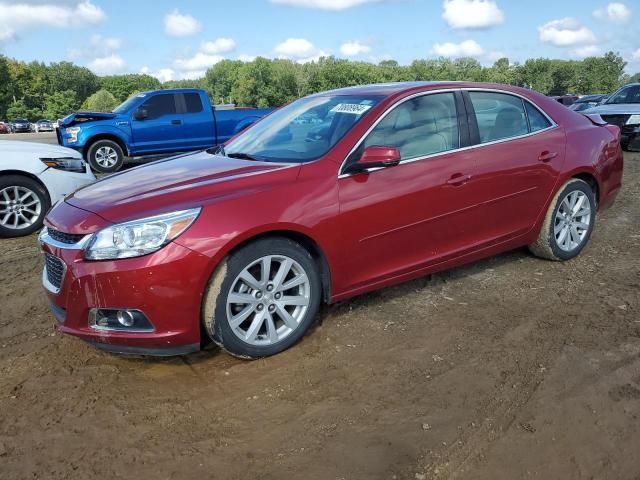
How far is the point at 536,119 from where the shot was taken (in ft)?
15.1

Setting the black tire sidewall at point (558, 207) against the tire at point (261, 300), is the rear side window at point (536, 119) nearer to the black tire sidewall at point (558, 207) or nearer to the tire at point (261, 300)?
the black tire sidewall at point (558, 207)

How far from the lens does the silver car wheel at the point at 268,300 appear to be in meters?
3.19

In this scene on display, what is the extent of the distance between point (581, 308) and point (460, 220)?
3.44 feet

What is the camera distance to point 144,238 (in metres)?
2.95

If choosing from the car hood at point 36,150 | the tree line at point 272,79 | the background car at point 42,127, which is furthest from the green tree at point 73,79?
the car hood at point 36,150

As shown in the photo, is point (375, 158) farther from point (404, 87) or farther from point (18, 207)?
point (18, 207)

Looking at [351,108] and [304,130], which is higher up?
[351,108]

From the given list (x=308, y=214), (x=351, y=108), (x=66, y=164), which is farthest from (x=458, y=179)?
(x=66, y=164)

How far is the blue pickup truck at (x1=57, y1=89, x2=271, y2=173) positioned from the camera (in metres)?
11.8

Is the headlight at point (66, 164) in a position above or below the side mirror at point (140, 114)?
below

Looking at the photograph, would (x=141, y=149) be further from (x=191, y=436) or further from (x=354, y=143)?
(x=191, y=436)

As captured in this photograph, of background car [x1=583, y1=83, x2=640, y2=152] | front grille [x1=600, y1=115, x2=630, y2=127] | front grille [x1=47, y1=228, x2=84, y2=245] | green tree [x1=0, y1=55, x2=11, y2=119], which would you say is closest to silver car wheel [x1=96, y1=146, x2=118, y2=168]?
front grille [x1=47, y1=228, x2=84, y2=245]

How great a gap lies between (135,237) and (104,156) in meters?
9.92

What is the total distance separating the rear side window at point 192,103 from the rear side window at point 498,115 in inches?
368
